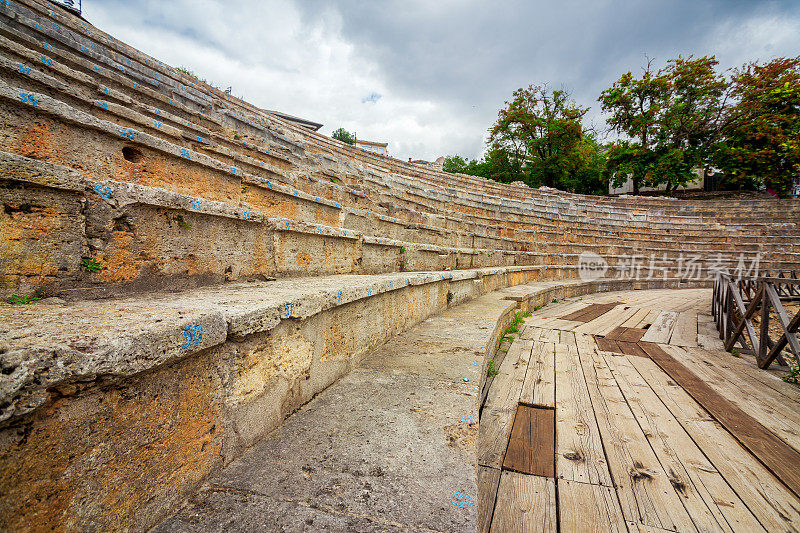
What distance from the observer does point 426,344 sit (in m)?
2.40

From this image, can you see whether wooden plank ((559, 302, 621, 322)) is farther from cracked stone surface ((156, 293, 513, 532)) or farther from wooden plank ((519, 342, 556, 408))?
cracked stone surface ((156, 293, 513, 532))

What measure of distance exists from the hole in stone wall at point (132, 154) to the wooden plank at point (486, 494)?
8.38 ft

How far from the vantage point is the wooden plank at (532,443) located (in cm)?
172

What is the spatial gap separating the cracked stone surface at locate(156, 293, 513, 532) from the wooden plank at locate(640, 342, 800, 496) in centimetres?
174

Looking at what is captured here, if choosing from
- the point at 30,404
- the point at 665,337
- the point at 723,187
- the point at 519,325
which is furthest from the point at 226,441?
the point at 723,187

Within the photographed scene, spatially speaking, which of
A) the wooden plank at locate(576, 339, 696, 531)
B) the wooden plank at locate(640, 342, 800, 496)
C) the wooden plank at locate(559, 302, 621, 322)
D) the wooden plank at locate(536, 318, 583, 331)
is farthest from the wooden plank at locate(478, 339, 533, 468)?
the wooden plank at locate(559, 302, 621, 322)

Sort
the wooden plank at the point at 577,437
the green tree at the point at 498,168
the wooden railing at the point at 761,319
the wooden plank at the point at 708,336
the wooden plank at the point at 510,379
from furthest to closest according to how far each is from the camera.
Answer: the green tree at the point at 498,168 → the wooden plank at the point at 708,336 → the wooden railing at the point at 761,319 → the wooden plank at the point at 510,379 → the wooden plank at the point at 577,437

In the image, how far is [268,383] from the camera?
128 centimetres

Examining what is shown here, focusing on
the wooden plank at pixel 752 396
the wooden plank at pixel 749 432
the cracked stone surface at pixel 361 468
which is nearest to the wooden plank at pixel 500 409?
the cracked stone surface at pixel 361 468

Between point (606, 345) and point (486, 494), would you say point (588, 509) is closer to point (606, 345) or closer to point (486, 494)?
point (486, 494)

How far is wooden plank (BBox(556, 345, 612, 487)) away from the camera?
168cm

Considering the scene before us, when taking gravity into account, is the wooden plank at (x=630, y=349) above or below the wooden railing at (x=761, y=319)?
below

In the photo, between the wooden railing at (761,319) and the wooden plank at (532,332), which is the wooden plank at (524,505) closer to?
the wooden plank at (532,332)

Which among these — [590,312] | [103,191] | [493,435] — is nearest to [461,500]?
[493,435]
